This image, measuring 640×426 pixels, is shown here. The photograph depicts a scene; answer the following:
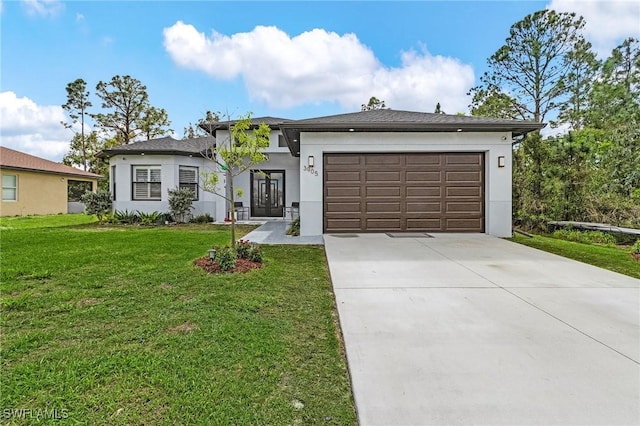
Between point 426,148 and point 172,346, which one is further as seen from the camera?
point 426,148

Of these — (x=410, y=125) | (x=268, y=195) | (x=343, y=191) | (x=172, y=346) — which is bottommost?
(x=172, y=346)

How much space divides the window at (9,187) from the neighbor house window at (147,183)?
9.21 m

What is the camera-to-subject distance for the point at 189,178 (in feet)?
48.4

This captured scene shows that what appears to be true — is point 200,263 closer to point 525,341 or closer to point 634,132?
point 525,341

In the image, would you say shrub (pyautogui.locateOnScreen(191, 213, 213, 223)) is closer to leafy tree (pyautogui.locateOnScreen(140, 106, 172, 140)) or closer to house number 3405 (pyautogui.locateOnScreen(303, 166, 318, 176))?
house number 3405 (pyautogui.locateOnScreen(303, 166, 318, 176))

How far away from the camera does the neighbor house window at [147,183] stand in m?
14.2

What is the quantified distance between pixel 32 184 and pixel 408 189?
20993 mm

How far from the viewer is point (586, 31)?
60.6 feet

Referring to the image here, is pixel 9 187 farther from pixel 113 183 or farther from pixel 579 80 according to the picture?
pixel 579 80

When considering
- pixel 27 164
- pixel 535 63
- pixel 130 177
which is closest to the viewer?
pixel 130 177

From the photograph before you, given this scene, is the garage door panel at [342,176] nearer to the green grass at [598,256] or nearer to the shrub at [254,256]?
the shrub at [254,256]

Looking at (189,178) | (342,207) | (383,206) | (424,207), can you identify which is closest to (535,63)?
(424,207)

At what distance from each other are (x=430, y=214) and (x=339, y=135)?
3478mm

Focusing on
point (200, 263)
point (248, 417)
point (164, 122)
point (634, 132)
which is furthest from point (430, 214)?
point (164, 122)
